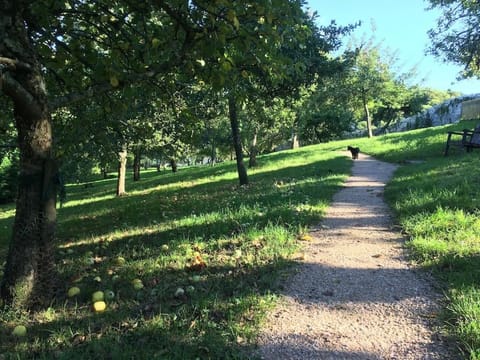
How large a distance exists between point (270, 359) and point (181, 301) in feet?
3.87

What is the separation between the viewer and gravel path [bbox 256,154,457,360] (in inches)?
115

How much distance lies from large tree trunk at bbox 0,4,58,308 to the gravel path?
2284 millimetres

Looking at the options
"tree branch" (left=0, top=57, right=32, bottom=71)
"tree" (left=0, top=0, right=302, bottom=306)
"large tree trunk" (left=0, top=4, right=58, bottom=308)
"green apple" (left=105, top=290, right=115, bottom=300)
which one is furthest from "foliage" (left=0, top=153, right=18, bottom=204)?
"green apple" (left=105, top=290, right=115, bottom=300)

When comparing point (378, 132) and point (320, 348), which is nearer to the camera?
point (320, 348)

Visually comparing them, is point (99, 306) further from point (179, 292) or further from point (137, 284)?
point (179, 292)

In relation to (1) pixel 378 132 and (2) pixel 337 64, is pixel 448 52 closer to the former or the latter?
(2) pixel 337 64

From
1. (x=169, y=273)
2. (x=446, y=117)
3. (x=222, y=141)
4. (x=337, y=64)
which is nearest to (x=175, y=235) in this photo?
(x=169, y=273)

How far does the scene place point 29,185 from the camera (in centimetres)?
396

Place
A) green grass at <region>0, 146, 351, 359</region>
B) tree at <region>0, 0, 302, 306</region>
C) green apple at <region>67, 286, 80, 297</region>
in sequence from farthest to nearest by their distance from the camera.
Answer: green apple at <region>67, 286, 80, 297</region> → tree at <region>0, 0, 302, 306</region> → green grass at <region>0, 146, 351, 359</region>

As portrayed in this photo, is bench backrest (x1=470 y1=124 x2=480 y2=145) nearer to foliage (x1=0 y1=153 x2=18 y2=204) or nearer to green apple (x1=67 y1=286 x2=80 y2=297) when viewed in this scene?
green apple (x1=67 y1=286 x2=80 y2=297)

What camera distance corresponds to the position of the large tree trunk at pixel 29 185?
12.5 ft

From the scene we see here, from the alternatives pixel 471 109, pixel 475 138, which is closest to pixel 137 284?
pixel 475 138

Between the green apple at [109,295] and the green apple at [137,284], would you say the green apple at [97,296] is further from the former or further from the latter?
the green apple at [137,284]

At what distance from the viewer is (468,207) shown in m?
5.98
